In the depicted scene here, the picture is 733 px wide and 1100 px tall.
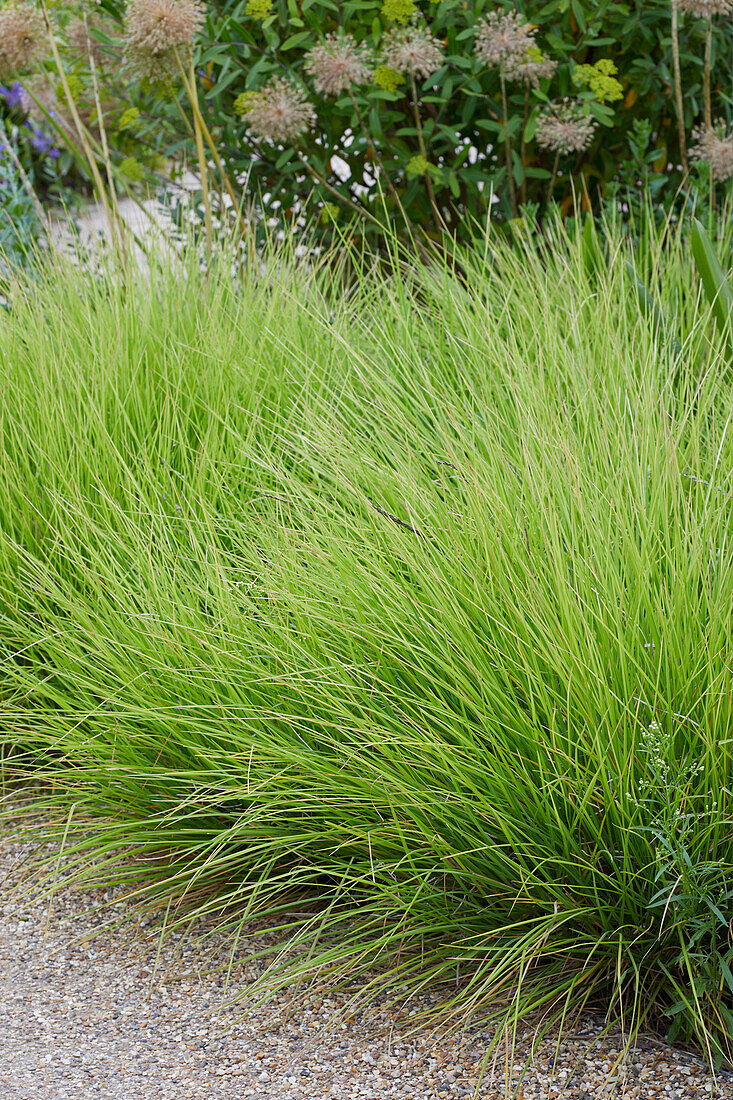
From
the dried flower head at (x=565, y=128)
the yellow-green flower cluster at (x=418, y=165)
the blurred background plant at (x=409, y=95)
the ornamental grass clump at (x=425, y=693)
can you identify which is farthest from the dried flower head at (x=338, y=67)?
the ornamental grass clump at (x=425, y=693)

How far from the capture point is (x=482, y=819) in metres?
1.67

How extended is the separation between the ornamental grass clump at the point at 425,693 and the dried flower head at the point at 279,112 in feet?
4.16

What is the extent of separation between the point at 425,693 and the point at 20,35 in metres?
2.62

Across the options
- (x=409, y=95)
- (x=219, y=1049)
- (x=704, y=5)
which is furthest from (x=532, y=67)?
(x=219, y=1049)

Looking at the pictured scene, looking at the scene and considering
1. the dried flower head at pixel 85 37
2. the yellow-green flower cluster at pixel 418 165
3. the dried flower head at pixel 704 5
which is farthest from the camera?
the dried flower head at pixel 85 37

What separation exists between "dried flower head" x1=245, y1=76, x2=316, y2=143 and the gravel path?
2.58m

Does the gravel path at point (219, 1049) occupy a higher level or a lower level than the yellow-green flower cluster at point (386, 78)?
lower

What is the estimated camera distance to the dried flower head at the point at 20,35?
3.25m

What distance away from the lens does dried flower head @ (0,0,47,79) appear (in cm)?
325

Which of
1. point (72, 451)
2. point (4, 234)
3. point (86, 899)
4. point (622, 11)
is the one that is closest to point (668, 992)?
point (86, 899)

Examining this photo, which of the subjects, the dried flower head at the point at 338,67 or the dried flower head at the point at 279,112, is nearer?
the dried flower head at the point at 338,67

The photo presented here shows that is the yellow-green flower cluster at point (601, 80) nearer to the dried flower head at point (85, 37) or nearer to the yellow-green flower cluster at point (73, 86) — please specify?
the dried flower head at point (85, 37)

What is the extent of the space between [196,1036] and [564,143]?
9.93 feet

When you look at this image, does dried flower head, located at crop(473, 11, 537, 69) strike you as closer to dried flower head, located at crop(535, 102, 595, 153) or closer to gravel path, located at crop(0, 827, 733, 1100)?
dried flower head, located at crop(535, 102, 595, 153)
